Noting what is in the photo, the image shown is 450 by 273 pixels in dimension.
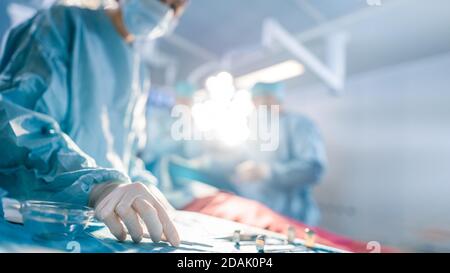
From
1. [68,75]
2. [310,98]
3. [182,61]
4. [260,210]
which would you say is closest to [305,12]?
[310,98]

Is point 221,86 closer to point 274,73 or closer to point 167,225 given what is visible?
point 274,73

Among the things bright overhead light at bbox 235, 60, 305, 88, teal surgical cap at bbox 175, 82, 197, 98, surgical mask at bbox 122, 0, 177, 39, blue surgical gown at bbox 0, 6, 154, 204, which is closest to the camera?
blue surgical gown at bbox 0, 6, 154, 204

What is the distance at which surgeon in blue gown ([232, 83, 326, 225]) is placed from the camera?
97.0 inches

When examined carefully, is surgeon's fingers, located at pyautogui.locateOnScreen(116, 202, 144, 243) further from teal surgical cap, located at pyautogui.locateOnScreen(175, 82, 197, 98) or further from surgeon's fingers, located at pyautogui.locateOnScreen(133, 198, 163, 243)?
teal surgical cap, located at pyautogui.locateOnScreen(175, 82, 197, 98)

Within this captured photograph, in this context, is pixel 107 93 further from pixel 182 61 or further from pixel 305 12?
pixel 182 61

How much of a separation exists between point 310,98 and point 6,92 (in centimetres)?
297

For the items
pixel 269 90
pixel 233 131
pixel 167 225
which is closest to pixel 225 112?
pixel 233 131

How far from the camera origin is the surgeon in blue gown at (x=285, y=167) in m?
2.46

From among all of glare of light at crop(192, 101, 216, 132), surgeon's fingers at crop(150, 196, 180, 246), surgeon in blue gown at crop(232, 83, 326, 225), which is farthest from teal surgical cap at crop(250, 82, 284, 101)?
surgeon's fingers at crop(150, 196, 180, 246)

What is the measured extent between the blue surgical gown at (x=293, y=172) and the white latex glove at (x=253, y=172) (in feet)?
0.15

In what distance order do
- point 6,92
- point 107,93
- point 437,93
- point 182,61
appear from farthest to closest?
1. point 182,61
2. point 437,93
3. point 107,93
4. point 6,92

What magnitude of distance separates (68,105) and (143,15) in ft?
1.37

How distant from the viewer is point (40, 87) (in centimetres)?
82

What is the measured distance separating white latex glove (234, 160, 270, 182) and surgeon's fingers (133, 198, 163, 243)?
192 cm
